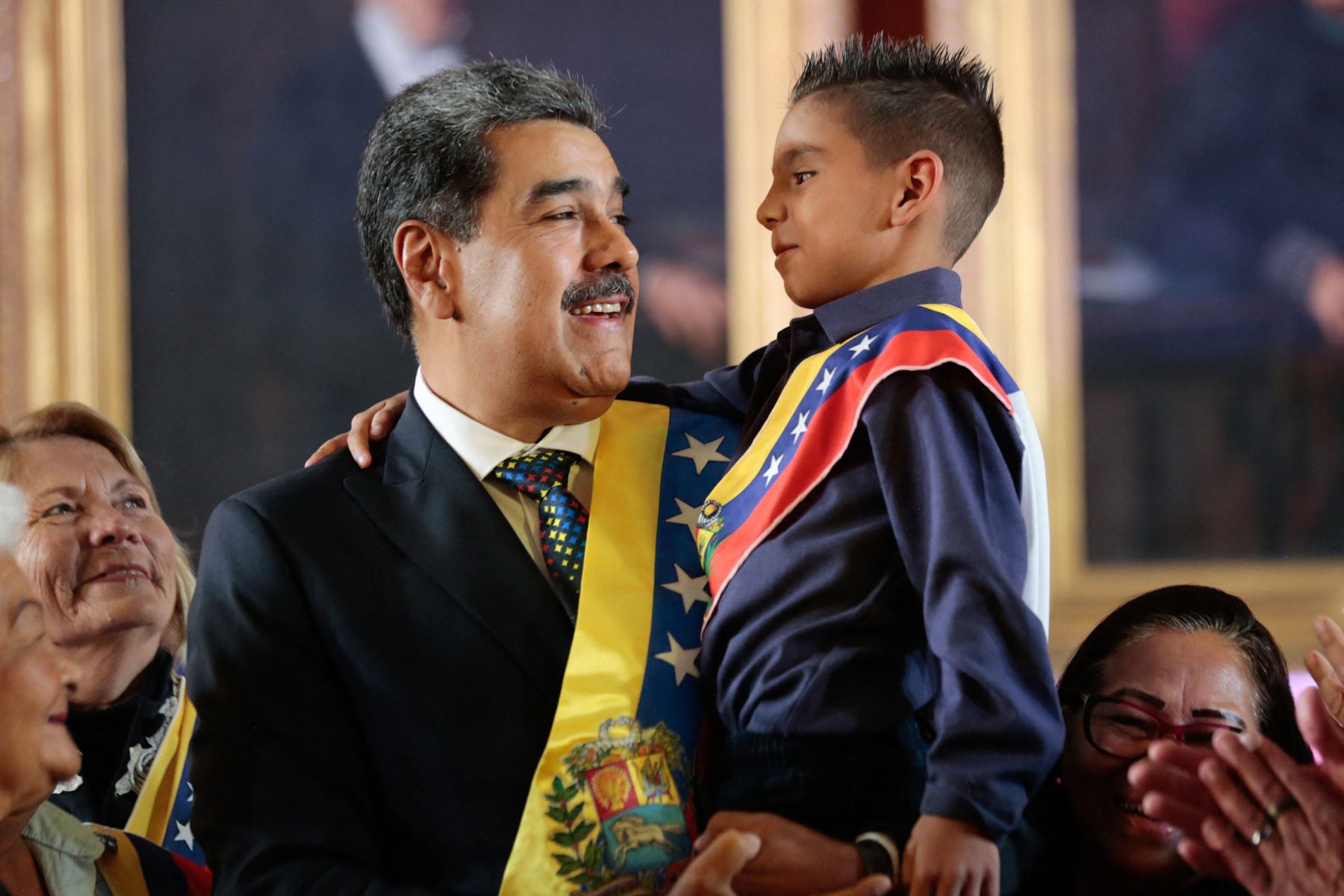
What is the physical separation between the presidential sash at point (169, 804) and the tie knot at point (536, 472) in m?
0.69

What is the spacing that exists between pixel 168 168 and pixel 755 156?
6.24 ft

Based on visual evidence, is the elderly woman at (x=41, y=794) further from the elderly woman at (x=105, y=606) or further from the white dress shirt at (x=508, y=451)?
A: the white dress shirt at (x=508, y=451)

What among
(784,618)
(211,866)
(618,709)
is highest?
(784,618)

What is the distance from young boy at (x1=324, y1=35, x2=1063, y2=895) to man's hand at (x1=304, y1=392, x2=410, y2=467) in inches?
20.5

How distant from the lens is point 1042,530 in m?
1.82

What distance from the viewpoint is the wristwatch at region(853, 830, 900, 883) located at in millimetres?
1691

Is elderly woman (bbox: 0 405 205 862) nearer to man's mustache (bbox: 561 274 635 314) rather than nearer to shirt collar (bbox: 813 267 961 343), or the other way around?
man's mustache (bbox: 561 274 635 314)

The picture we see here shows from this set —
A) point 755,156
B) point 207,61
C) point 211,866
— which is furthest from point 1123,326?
point 211,866

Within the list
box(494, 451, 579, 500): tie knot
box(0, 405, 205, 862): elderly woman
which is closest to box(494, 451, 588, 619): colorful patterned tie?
box(494, 451, 579, 500): tie knot

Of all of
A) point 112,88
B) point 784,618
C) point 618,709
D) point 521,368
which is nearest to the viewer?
point 784,618

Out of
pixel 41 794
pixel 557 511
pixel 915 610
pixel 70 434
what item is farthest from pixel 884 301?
pixel 70 434

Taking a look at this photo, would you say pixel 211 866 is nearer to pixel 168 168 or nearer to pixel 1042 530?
pixel 1042 530

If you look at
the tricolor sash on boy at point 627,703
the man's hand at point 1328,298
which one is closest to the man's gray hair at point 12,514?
the tricolor sash on boy at point 627,703

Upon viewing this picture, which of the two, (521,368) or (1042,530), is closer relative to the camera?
(1042,530)
